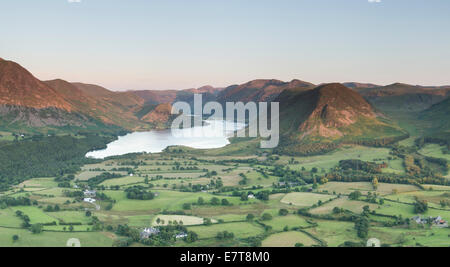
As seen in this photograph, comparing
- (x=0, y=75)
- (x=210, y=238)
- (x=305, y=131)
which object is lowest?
(x=210, y=238)

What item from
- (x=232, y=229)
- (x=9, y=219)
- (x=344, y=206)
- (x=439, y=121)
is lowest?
(x=232, y=229)

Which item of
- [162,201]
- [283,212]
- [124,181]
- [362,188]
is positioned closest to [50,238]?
[162,201]

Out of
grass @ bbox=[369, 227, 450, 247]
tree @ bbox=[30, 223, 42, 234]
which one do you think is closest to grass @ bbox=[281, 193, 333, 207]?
grass @ bbox=[369, 227, 450, 247]

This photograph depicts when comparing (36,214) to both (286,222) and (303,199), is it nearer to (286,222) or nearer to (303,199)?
(286,222)

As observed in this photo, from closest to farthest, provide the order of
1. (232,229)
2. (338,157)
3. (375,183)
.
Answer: (232,229)
(375,183)
(338,157)

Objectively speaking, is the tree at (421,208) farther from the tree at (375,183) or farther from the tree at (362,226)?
the tree at (375,183)

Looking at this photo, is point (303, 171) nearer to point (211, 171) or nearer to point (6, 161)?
point (211, 171)

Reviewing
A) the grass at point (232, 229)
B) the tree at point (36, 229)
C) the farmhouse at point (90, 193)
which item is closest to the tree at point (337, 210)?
Answer: the grass at point (232, 229)
